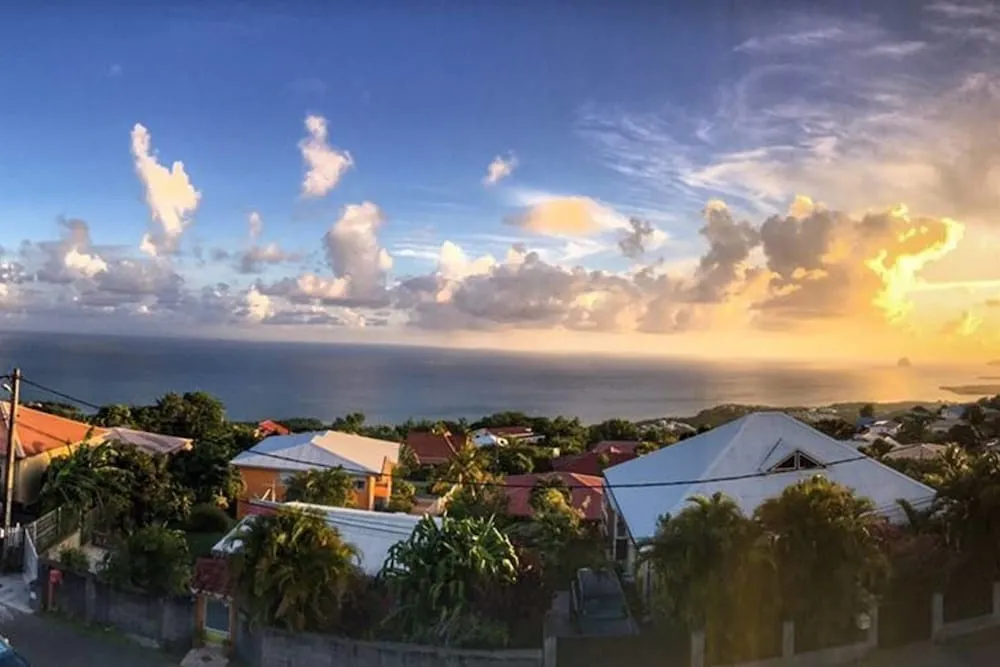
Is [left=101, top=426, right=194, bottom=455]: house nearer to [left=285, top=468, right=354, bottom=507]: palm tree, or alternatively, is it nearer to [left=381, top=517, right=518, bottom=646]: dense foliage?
[left=285, top=468, right=354, bottom=507]: palm tree

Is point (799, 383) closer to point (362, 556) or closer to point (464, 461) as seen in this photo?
point (464, 461)

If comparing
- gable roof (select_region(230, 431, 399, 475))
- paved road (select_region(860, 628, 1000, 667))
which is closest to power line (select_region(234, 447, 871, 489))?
gable roof (select_region(230, 431, 399, 475))

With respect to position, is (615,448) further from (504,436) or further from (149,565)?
(149,565)

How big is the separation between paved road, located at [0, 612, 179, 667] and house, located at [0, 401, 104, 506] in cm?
540

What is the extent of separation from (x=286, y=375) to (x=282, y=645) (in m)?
70.2

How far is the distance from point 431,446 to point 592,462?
6.75 meters

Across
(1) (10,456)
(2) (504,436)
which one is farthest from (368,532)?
(2) (504,436)

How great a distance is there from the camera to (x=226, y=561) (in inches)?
314

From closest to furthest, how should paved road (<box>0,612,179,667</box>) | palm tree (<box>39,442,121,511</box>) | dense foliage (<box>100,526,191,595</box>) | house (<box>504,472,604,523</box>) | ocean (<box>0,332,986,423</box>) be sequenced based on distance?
paved road (<box>0,612,179,667</box>)
dense foliage (<box>100,526,191,595</box>)
palm tree (<box>39,442,121,511</box>)
house (<box>504,472,604,523</box>)
ocean (<box>0,332,986,423</box>)

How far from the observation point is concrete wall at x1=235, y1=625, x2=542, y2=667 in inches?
267

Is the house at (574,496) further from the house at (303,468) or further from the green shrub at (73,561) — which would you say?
the green shrub at (73,561)

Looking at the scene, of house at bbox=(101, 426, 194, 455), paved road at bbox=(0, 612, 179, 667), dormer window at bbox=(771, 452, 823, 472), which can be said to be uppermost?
dormer window at bbox=(771, 452, 823, 472)

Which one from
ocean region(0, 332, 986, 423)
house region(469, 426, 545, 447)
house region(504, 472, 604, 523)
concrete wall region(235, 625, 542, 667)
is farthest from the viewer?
ocean region(0, 332, 986, 423)

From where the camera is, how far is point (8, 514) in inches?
413
